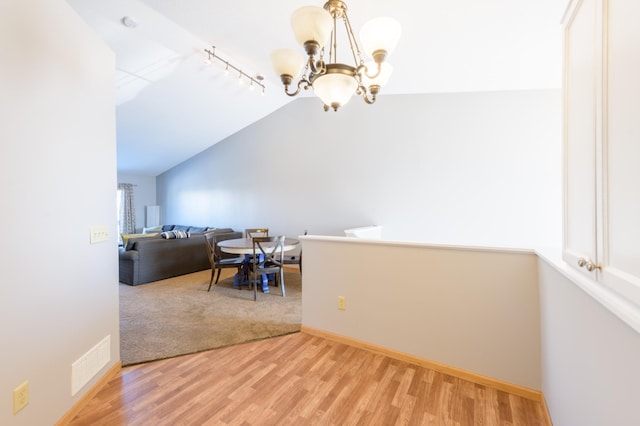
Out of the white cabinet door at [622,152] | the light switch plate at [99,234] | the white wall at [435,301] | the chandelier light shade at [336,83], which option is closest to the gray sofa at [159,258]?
the light switch plate at [99,234]

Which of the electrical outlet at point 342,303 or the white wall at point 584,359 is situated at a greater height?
the white wall at point 584,359

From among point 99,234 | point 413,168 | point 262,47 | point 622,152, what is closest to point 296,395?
point 99,234

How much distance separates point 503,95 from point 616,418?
447 centimetres

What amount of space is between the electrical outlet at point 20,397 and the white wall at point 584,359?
242 centimetres

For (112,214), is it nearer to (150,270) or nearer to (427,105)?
(150,270)

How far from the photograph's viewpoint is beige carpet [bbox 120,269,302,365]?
2.60 meters

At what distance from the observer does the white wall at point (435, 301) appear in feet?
6.27

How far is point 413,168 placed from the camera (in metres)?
4.70

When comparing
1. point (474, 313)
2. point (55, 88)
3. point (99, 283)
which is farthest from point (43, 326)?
point (474, 313)

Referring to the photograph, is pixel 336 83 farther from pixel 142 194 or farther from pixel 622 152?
pixel 142 194

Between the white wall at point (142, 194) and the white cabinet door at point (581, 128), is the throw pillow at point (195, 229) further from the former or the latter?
the white cabinet door at point (581, 128)

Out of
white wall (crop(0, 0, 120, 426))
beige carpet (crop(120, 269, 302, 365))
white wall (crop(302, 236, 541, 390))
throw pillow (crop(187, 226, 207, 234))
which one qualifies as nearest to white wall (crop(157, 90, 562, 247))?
throw pillow (crop(187, 226, 207, 234))

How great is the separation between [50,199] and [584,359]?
2.71 metres

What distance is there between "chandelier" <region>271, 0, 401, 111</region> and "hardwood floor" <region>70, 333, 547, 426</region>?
198 cm
